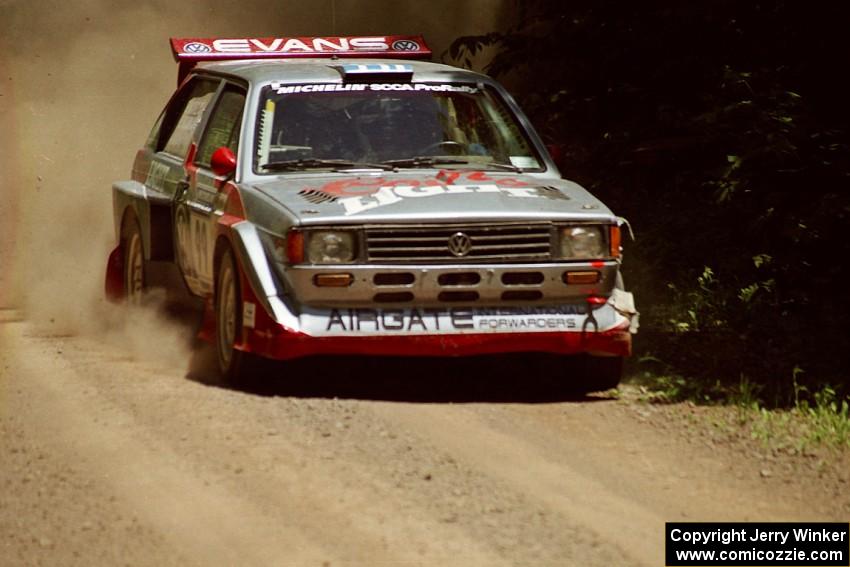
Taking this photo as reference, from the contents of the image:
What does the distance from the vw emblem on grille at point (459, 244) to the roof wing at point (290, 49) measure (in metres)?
2.89

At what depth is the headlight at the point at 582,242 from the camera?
7938mm

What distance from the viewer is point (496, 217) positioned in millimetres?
7824

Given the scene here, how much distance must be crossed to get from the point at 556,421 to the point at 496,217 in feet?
3.22

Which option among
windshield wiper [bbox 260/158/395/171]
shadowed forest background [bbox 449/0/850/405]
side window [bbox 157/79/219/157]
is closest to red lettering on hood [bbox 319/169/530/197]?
windshield wiper [bbox 260/158/395/171]

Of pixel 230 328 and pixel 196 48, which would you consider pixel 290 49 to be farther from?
pixel 230 328

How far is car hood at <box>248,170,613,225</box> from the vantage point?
25.5 ft

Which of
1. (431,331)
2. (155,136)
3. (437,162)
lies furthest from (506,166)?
(155,136)

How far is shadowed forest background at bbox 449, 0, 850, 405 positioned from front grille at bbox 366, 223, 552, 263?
47.2 inches

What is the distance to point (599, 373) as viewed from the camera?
27.3ft

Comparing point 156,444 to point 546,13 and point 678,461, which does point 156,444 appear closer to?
point 678,461

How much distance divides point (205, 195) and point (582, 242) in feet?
7.03

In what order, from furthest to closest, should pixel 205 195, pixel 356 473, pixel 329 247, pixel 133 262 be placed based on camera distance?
pixel 133 262, pixel 205 195, pixel 329 247, pixel 356 473

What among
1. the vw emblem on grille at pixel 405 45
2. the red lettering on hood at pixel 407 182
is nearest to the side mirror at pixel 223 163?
the red lettering on hood at pixel 407 182

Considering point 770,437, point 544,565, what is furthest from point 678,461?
point 544,565
